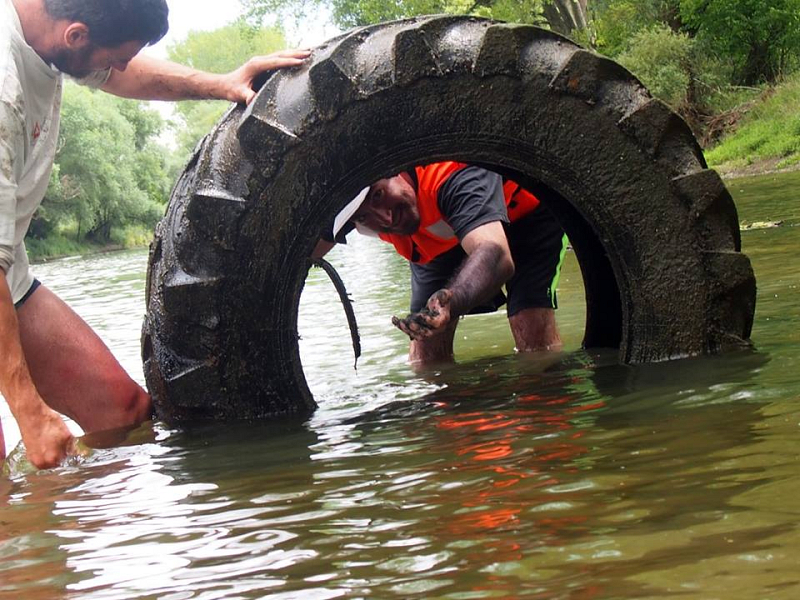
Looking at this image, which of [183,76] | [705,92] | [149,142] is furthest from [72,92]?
[183,76]

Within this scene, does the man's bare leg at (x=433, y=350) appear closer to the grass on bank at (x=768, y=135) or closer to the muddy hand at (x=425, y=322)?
the muddy hand at (x=425, y=322)

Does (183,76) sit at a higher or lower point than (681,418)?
higher

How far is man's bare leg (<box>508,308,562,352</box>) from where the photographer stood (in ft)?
18.9

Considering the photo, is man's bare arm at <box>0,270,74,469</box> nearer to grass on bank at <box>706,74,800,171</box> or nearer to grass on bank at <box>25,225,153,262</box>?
grass on bank at <box>706,74,800,171</box>

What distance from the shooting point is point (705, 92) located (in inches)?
1250

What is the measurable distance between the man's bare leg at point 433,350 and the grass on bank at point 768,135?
17.0 meters

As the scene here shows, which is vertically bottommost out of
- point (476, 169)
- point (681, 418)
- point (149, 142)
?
point (681, 418)

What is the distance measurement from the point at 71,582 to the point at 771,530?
154cm

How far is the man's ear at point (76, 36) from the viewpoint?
12.1 ft

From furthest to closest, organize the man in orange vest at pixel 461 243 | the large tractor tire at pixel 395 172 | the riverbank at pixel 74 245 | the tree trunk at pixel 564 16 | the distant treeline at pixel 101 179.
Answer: the distant treeline at pixel 101 179
the riverbank at pixel 74 245
the tree trunk at pixel 564 16
the man in orange vest at pixel 461 243
the large tractor tire at pixel 395 172

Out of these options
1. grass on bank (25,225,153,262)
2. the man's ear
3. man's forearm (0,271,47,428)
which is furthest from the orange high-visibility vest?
grass on bank (25,225,153,262)

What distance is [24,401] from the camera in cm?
326

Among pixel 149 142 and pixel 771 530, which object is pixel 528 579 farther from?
pixel 149 142

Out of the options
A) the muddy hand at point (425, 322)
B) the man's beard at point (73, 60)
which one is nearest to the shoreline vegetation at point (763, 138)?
the muddy hand at point (425, 322)
